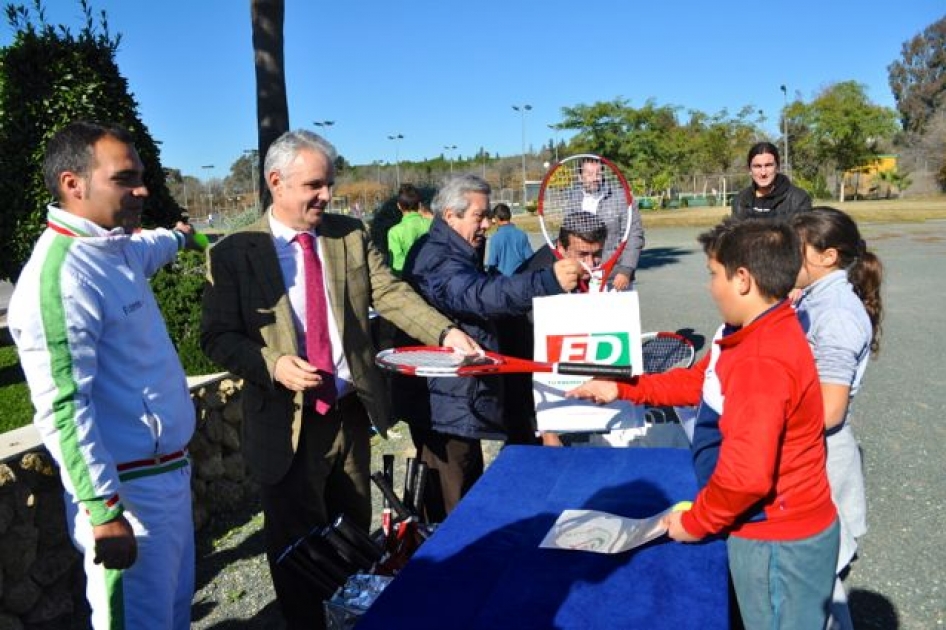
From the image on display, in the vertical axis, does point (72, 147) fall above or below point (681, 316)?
above

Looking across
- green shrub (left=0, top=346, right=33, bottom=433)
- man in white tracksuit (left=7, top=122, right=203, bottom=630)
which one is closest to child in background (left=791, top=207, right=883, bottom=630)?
man in white tracksuit (left=7, top=122, right=203, bottom=630)

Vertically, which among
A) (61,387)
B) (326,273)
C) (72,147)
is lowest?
(61,387)

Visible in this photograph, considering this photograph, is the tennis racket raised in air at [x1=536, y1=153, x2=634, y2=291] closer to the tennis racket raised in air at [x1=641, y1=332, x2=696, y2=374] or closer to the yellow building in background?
the tennis racket raised in air at [x1=641, y1=332, x2=696, y2=374]

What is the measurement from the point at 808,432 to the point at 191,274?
16.1 feet

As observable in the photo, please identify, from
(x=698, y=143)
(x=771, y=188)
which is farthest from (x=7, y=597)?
(x=698, y=143)

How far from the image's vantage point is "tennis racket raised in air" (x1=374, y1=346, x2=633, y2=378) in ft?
9.25

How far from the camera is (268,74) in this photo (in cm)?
708

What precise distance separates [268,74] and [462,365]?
5138 millimetres

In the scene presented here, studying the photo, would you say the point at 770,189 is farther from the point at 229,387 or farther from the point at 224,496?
A: the point at 224,496

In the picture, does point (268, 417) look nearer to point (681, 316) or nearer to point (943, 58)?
point (681, 316)

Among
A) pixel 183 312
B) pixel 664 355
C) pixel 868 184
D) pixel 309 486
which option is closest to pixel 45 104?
pixel 183 312

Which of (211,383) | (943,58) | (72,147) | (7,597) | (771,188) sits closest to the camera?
(72,147)

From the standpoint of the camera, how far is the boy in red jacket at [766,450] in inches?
80.9

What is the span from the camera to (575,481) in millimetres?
2912
